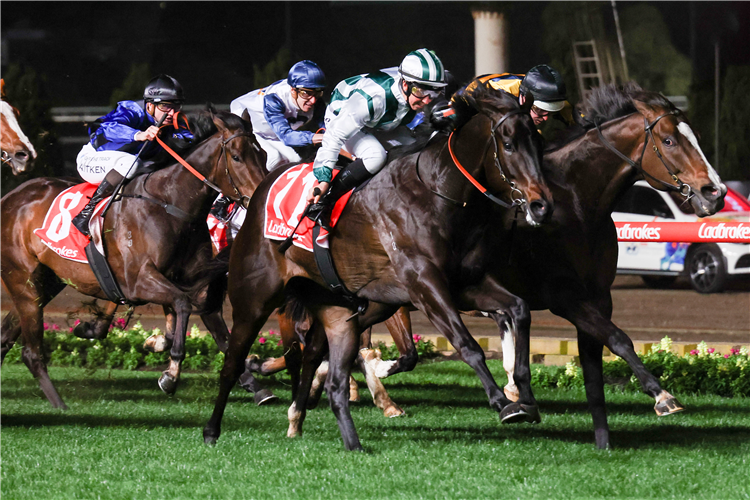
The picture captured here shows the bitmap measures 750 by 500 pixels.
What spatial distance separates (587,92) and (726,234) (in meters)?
2.39

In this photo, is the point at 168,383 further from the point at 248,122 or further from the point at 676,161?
the point at 676,161

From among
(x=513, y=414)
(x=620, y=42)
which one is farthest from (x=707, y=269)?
(x=513, y=414)

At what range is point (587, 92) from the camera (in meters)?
5.88

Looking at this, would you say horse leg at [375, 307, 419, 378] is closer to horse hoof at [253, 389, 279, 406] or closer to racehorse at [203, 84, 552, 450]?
horse hoof at [253, 389, 279, 406]

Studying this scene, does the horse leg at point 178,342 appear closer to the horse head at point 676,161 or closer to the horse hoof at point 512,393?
the horse hoof at point 512,393

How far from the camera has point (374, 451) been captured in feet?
18.4

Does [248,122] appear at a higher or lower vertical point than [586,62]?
higher

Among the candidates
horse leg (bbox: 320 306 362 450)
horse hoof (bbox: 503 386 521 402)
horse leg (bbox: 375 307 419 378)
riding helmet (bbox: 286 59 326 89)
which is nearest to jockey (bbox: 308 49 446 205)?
horse leg (bbox: 320 306 362 450)

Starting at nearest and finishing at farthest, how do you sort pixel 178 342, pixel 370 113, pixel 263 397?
pixel 370 113 < pixel 178 342 < pixel 263 397

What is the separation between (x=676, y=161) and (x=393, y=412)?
2654 mm

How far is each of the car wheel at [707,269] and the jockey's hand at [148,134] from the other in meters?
8.34

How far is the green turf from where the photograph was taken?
467cm

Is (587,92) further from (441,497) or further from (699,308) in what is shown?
(699,308)

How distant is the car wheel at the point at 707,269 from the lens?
1370cm
